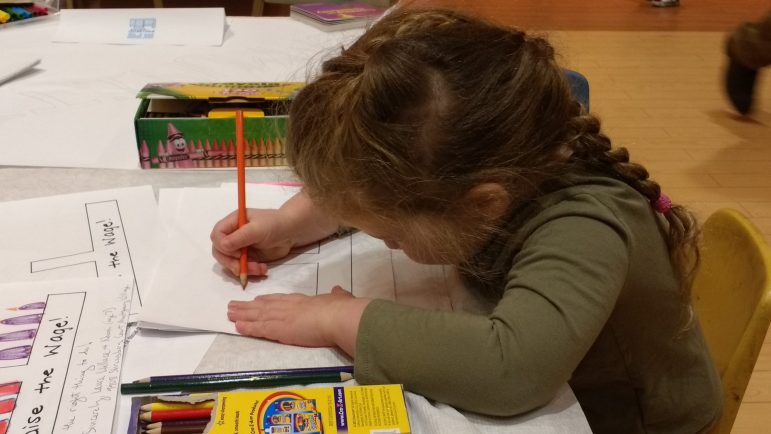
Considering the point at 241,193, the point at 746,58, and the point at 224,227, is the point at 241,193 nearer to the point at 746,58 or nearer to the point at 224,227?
the point at 224,227

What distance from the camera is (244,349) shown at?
23.9 inches

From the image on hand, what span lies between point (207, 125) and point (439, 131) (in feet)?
1.34

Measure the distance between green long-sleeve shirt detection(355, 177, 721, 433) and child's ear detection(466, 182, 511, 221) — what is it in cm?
3

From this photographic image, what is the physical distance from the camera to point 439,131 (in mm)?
552

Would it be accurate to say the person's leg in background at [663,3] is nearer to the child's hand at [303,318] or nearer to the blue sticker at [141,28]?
the blue sticker at [141,28]

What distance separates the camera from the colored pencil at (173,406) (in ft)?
1.63

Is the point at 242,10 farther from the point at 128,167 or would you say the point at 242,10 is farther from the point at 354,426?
the point at 354,426

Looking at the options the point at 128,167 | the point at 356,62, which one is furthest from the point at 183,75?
the point at 356,62

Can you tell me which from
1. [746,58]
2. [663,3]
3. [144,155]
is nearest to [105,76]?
[144,155]

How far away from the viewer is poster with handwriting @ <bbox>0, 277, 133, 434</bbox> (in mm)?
521

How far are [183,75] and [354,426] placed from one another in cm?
82

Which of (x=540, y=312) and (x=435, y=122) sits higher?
(x=435, y=122)

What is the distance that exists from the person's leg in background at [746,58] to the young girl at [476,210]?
1756mm

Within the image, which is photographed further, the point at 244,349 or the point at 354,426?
the point at 244,349
